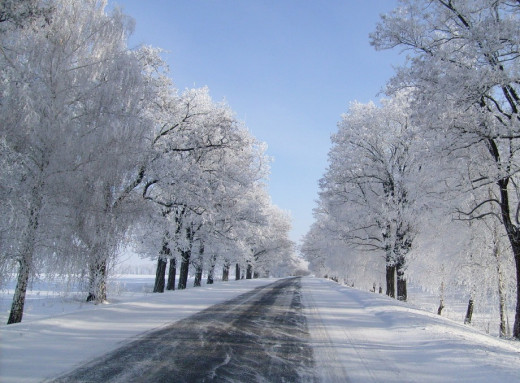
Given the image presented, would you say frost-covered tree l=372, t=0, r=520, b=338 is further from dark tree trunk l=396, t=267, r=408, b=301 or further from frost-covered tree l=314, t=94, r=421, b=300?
dark tree trunk l=396, t=267, r=408, b=301

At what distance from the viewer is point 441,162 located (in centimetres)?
1184

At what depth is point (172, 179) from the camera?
16.0 metres

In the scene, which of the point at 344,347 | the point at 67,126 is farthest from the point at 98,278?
the point at 344,347

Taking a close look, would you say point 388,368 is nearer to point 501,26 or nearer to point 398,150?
point 501,26

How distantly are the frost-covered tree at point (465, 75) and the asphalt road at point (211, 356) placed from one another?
23.2 feet

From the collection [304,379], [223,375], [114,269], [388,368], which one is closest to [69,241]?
[114,269]

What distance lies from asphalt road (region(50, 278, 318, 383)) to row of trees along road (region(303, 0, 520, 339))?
23.6ft

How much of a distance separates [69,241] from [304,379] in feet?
26.3

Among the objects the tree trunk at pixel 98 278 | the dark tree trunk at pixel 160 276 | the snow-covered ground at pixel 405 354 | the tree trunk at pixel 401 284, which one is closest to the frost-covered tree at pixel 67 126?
A: the tree trunk at pixel 98 278

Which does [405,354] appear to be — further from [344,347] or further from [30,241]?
[30,241]

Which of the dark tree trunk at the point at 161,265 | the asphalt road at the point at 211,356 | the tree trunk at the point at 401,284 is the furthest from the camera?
the tree trunk at the point at 401,284

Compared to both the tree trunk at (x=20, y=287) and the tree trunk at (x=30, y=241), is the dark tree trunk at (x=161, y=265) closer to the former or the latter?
the tree trunk at (x=20, y=287)

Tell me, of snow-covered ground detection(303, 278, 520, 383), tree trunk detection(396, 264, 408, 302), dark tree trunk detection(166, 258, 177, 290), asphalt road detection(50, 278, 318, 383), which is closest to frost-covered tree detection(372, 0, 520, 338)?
snow-covered ground detection(303, 278, 520, 383)

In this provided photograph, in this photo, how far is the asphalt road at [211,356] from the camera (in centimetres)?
518
